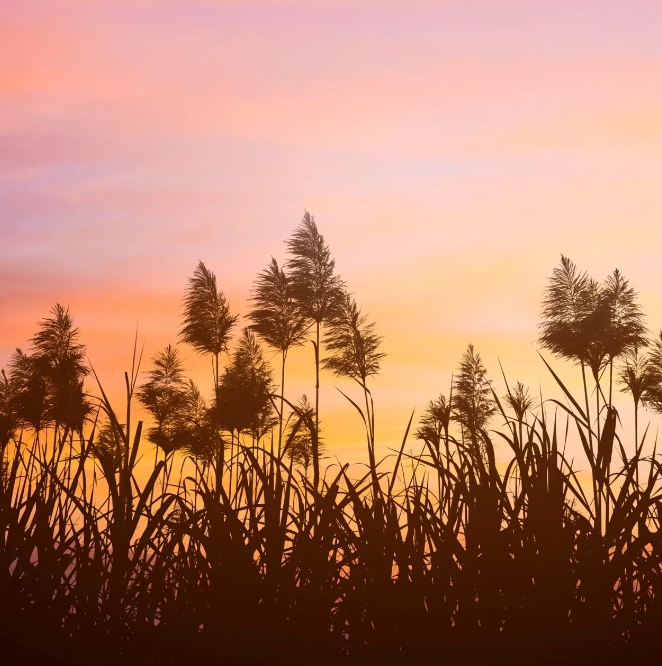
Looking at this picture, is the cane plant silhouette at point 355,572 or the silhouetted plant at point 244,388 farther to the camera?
the silhouetted plant at point 244,388

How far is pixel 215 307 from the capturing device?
14062mm

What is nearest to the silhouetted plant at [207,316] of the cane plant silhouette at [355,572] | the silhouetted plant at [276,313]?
the silhouetted plant at [276,313]

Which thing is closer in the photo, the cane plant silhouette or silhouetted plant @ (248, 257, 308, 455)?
the cane plant silhouette

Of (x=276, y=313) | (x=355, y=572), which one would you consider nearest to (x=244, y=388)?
(x=276, y=313)

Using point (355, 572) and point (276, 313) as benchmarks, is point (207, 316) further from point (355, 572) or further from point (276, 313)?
point (355, 572)

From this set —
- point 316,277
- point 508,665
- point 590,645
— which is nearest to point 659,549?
point 590,645

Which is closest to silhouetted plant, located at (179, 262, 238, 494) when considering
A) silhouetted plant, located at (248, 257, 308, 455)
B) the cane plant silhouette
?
silhouetted plant, located at (248, 257, 308, 455)

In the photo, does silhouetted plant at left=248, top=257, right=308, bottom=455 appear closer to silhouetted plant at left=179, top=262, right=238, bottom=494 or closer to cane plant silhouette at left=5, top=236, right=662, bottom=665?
silhouetted plant at left=179, top=262, right=238, bottom=494

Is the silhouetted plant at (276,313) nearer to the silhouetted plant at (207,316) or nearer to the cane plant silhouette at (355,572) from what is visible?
the silhouetted plant at (207,316)

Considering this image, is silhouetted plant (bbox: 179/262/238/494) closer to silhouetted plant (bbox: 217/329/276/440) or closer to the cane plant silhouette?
silhouetted plant (bbox: 217/329/276/440)

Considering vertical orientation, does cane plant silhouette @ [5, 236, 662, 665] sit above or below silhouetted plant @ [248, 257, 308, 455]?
below

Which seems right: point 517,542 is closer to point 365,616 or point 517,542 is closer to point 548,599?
point 548,599

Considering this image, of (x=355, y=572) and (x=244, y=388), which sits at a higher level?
(x=244, y=388)

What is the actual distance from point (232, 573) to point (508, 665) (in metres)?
0.81
